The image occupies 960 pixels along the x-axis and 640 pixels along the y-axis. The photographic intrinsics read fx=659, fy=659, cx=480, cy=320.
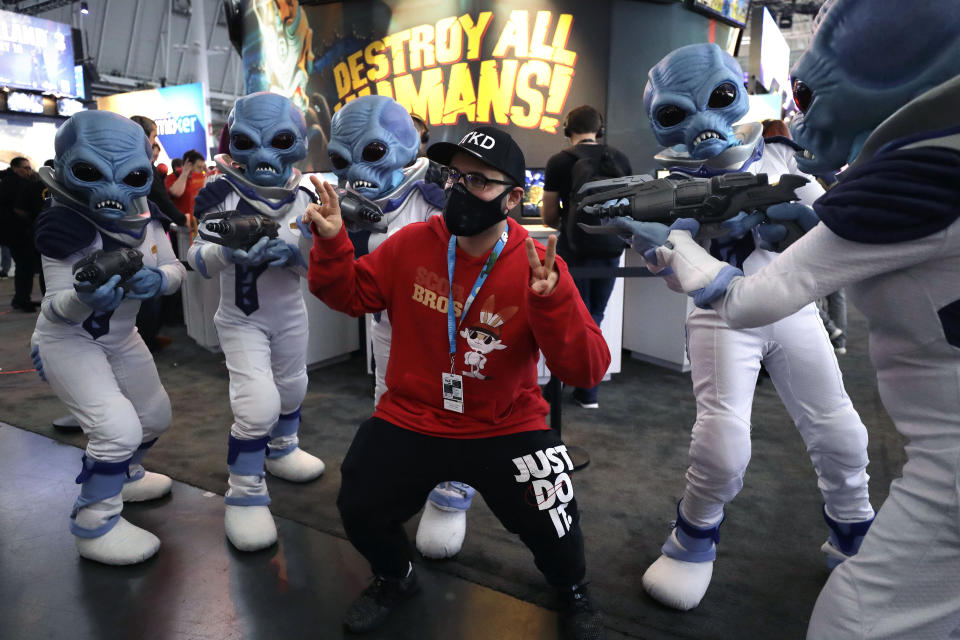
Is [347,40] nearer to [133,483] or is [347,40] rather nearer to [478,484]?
[133,483]

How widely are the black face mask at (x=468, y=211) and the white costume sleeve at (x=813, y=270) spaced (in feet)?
2.41

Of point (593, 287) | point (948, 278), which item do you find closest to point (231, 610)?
point (948, 278)

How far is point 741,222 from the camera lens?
179cm

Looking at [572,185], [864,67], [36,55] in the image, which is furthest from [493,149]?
[36,55]

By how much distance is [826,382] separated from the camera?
198 centimetres

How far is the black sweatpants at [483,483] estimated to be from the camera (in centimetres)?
185

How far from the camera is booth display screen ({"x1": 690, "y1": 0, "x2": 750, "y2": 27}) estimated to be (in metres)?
6.12

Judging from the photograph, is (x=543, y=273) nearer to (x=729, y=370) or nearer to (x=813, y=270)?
(x=813, y=270)

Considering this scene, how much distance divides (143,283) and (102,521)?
0.88m

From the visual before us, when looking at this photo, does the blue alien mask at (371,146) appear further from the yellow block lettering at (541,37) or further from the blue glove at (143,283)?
the yellow block lettering at (541,37)

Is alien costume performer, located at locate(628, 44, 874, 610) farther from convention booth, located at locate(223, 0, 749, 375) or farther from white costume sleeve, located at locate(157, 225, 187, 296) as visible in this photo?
convention booth, located at locate(223, 0, 749, 375)

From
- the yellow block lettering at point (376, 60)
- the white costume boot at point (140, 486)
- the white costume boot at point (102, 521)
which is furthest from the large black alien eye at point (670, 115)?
the yellow block lettering at point (376, 60)

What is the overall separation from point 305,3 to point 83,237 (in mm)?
4796

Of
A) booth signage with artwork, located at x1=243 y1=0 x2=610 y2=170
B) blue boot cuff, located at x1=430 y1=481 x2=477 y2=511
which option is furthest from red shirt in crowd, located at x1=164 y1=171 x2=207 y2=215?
blue boot cuff, located at x1=430 y1=481 x2=477 y2=511
